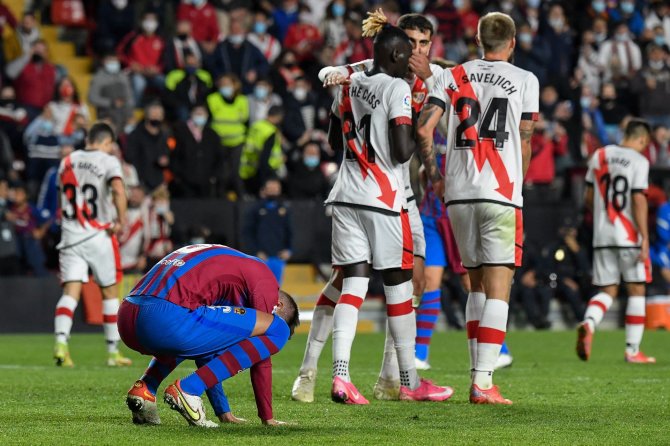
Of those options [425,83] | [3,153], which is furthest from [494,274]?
[3,153]

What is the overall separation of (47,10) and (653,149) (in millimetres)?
10518

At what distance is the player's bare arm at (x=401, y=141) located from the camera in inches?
342

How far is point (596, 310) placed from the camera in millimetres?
13602

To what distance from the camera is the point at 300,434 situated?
23.0 ft

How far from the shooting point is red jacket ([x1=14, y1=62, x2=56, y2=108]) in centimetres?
2117

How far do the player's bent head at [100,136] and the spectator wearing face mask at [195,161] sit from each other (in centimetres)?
Result: 711

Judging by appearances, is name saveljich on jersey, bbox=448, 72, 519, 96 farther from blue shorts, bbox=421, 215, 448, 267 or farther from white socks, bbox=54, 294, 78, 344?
white socks, bbox=54, 294, 78, 344

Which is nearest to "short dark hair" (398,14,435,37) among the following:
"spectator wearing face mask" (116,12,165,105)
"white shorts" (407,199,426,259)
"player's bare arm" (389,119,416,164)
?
"player's bare arm" (389,119,416,164)

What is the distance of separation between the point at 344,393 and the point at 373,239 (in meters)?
0.98

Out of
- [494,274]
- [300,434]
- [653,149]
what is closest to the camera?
[300,434]

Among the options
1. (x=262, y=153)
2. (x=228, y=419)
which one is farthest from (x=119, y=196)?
(x=262, y=153)

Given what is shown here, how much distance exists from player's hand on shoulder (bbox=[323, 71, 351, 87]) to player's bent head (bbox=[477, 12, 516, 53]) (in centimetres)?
90

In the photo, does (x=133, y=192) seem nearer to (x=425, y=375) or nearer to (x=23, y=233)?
(x=23, y=233)

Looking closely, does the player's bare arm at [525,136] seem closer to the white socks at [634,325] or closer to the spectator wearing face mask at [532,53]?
the white socks at [634,325]
